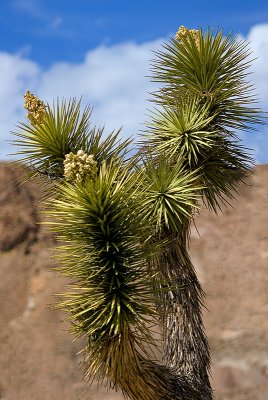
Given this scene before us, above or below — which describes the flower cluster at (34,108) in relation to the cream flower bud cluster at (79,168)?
above

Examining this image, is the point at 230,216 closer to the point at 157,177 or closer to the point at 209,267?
the point at 209,267

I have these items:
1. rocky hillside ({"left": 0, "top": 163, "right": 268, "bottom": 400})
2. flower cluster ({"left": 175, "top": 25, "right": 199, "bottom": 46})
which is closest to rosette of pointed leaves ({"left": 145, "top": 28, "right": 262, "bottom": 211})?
flower cluster ({"left": 175, "top": 25, "right": 199, "bottom": 46})

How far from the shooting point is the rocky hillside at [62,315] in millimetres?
17672

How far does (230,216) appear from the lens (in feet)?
66.0

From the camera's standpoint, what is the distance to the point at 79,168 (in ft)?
26.3

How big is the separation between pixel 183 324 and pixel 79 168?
303 cm

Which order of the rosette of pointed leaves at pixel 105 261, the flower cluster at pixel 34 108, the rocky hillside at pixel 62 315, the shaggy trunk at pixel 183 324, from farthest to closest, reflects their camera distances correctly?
the rocky hillside at pixel 62 315 → the shaggy trunk at pixel 183 324 → the flower cluster at pixel 34 108 → the rosette of pointed leaves at pixel 105 261

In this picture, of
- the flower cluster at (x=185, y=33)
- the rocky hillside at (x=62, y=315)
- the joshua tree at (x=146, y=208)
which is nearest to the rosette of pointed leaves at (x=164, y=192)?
the joshua tree at (x=146, y=208)

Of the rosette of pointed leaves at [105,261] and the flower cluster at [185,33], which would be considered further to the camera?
the flower cluster at [185,33]

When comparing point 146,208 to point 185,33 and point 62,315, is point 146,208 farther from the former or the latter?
point 62,315

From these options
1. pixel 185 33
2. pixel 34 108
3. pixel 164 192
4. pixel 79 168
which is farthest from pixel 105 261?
pixel 185 33

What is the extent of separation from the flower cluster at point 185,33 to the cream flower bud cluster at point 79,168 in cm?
293

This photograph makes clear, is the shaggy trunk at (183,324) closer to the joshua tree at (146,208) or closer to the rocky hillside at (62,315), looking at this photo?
the joshua tree at (146,208)

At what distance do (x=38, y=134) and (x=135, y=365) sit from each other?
8.93 feet
